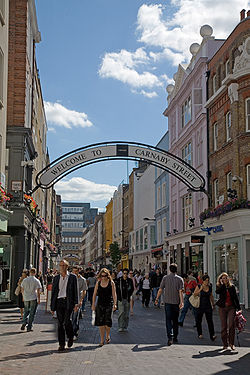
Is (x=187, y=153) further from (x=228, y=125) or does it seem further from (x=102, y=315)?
(x=102, y=315)

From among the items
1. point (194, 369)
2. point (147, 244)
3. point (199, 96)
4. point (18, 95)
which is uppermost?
point (199, 96)

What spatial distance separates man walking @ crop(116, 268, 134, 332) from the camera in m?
14.5

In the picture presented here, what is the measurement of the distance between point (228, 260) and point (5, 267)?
1040cm

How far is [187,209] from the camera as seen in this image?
118 feet

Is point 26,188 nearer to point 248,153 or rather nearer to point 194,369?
point 248,153

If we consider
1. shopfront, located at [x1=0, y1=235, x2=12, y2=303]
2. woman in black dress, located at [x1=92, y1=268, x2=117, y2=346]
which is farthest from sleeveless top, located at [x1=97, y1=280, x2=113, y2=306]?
shopfront, located at [x1=0, y1=235, x2=12, y2=303]

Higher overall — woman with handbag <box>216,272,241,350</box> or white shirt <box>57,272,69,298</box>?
white shirt <box>57,272,69,298</box>

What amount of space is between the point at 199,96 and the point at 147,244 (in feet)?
80.0

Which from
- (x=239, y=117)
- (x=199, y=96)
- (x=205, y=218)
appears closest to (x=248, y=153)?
(x=239, y=117)

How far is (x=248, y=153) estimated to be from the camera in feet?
80.2

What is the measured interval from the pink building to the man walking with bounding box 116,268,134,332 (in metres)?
13.0

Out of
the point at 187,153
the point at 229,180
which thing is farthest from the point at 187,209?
the point at 229,180

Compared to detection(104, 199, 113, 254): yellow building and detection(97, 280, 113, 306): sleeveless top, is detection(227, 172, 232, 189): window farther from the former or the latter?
detection(104, 199, 113, 254): yellow building

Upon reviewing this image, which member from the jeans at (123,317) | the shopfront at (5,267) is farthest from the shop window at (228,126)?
the jeans at (123,317)
